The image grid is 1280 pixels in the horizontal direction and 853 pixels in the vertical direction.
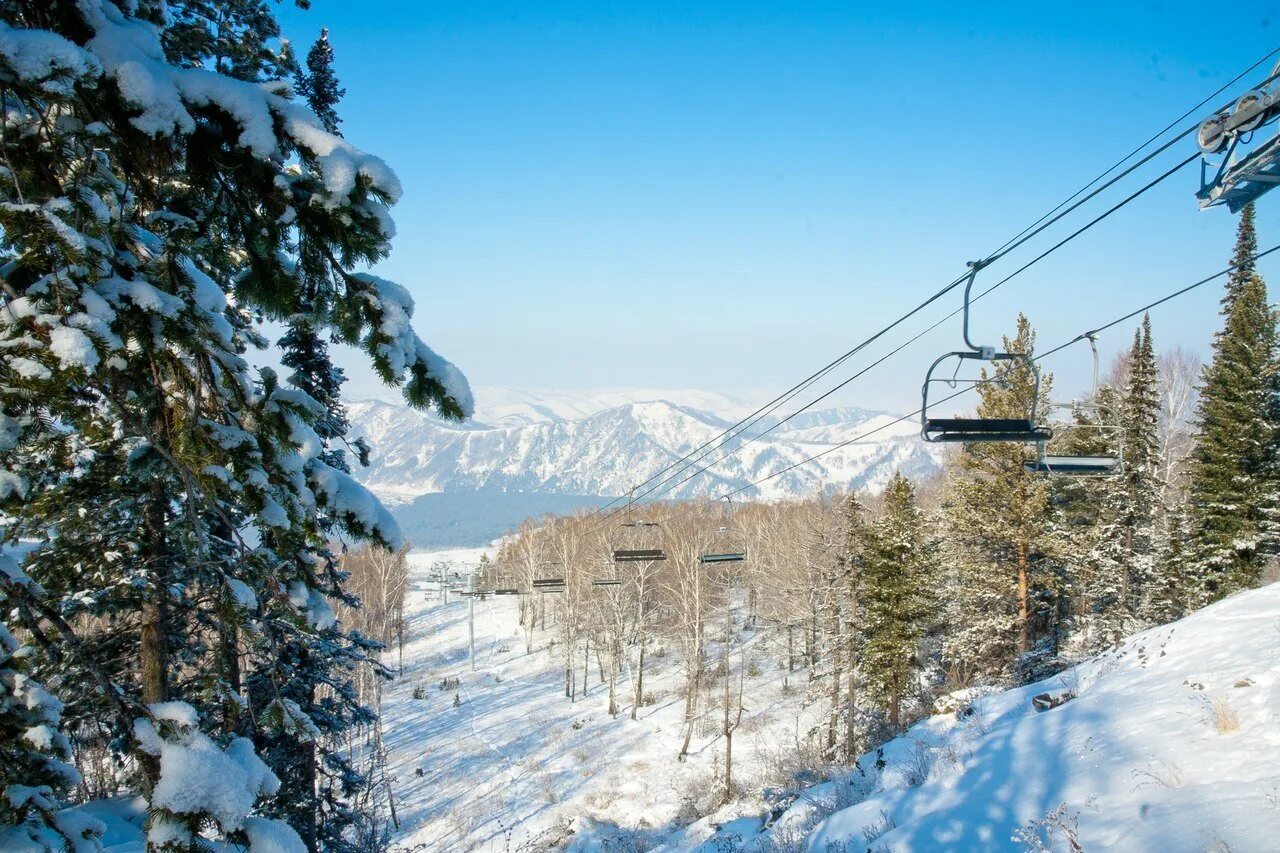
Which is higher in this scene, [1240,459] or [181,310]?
[181,310]

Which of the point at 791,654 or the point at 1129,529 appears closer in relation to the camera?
the point at 1129,529

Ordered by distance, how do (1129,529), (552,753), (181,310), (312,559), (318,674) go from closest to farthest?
1. (181,310)
2. (312,559)
3. (318,674)
4. (1129,529)
5. (552,753)

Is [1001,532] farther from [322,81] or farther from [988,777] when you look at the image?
[322,81]

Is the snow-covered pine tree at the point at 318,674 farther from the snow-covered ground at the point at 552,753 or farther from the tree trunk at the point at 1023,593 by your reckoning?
the tree trunk at the point at 1023,593

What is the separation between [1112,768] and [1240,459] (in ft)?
70.3

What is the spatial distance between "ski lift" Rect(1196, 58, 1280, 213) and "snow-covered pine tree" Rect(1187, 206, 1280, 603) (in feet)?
74.6

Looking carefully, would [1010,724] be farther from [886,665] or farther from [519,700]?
[519,700]

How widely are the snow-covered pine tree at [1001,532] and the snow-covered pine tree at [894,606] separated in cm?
158

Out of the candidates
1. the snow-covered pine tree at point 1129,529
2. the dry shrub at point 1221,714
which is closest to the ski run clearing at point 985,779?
the dry shrub at point 1221,714

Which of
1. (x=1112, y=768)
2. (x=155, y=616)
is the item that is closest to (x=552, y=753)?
(x=155, y=616)

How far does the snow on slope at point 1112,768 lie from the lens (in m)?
5.26

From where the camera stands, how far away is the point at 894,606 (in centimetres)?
2153

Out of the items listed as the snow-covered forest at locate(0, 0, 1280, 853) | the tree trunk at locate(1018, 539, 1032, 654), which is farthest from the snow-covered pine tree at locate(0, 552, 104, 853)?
the tree trunk at locate(1018, 539, 1032, 654)

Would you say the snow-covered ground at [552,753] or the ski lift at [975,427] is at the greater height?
the ski lift at [975,427]
